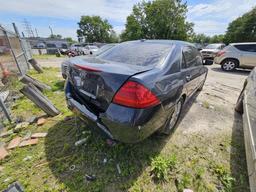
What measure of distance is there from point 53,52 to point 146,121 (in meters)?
33.8

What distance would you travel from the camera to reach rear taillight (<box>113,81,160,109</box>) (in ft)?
5.23

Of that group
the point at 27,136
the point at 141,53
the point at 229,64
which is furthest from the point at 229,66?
the point at 27,136

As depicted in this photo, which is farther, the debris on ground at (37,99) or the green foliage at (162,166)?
the debris on ground at (37,99)

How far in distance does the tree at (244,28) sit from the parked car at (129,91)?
157 feet

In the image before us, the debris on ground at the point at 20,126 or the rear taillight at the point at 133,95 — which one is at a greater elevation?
the rear taillight at the point at 133,95

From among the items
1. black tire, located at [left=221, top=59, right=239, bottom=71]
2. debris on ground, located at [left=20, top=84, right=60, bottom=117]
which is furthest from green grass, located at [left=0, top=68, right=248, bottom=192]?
black tire, located at [left=221, top=59, right=239, bottom=71]

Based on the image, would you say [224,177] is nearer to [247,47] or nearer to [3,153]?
[3,153]

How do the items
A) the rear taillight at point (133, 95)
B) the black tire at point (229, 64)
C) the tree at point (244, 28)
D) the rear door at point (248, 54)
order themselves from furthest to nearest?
the tree at point (244, 28)
the black tire at point (229, 64)
the rear door at point (248, 54)
the rear taillight at point (133, 95)

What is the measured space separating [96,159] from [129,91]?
1230 millimetres

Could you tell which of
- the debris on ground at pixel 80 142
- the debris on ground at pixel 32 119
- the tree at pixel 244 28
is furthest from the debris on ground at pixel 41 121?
the tree at pixel 244 28

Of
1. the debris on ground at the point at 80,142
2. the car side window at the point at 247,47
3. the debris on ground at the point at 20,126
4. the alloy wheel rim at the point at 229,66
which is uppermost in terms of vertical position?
the car side window at the point at 247,47

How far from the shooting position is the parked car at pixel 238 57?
8.40 m

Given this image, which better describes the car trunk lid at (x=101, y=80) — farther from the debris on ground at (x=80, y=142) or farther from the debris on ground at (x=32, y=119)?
the debris on ground at (x=32, y=119)

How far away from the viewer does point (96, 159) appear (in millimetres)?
2178
